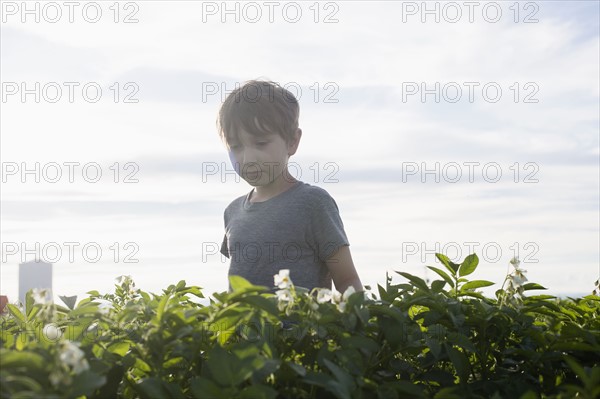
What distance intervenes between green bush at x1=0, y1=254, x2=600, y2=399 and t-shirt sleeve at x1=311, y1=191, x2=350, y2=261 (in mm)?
1009

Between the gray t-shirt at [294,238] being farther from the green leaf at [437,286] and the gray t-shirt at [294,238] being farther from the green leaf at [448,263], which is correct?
the green leaf at [437,286]

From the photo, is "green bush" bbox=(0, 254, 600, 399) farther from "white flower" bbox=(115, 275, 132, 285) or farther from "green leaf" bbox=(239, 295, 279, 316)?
"white flower" bbox=(115, 275, 132, 285)

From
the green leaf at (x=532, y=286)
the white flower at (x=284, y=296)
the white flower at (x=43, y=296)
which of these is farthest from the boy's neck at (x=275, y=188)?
the white flower at (x=43, y=296)

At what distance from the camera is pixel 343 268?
359 centimetres

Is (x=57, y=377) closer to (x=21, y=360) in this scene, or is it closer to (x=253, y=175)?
(x=21, y=360)

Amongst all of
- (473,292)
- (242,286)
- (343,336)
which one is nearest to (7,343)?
(242,286)

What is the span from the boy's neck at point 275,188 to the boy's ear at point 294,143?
0.15m

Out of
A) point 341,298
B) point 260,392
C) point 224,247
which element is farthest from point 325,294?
point 224,247

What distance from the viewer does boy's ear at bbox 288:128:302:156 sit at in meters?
3.94

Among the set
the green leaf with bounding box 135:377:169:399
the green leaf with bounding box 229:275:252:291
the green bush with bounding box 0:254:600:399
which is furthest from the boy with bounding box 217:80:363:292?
the green leaf with bounding box 135:377:169:399

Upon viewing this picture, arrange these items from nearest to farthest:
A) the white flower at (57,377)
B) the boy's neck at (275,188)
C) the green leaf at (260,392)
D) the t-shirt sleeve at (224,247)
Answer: the white flower at (57,377), the green leaf at (260,392), the boy's neck at (275,188), the t-shirt sleeve at (224,247)

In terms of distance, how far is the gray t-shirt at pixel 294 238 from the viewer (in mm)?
3613

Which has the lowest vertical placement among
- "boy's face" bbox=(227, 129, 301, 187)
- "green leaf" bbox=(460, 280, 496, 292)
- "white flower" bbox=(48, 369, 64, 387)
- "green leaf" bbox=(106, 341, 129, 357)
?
"green leaf" bbox=(106, 341, 129, 357)

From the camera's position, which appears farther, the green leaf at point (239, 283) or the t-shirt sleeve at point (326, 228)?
the t-shirt sleeve at point (326, 228)
